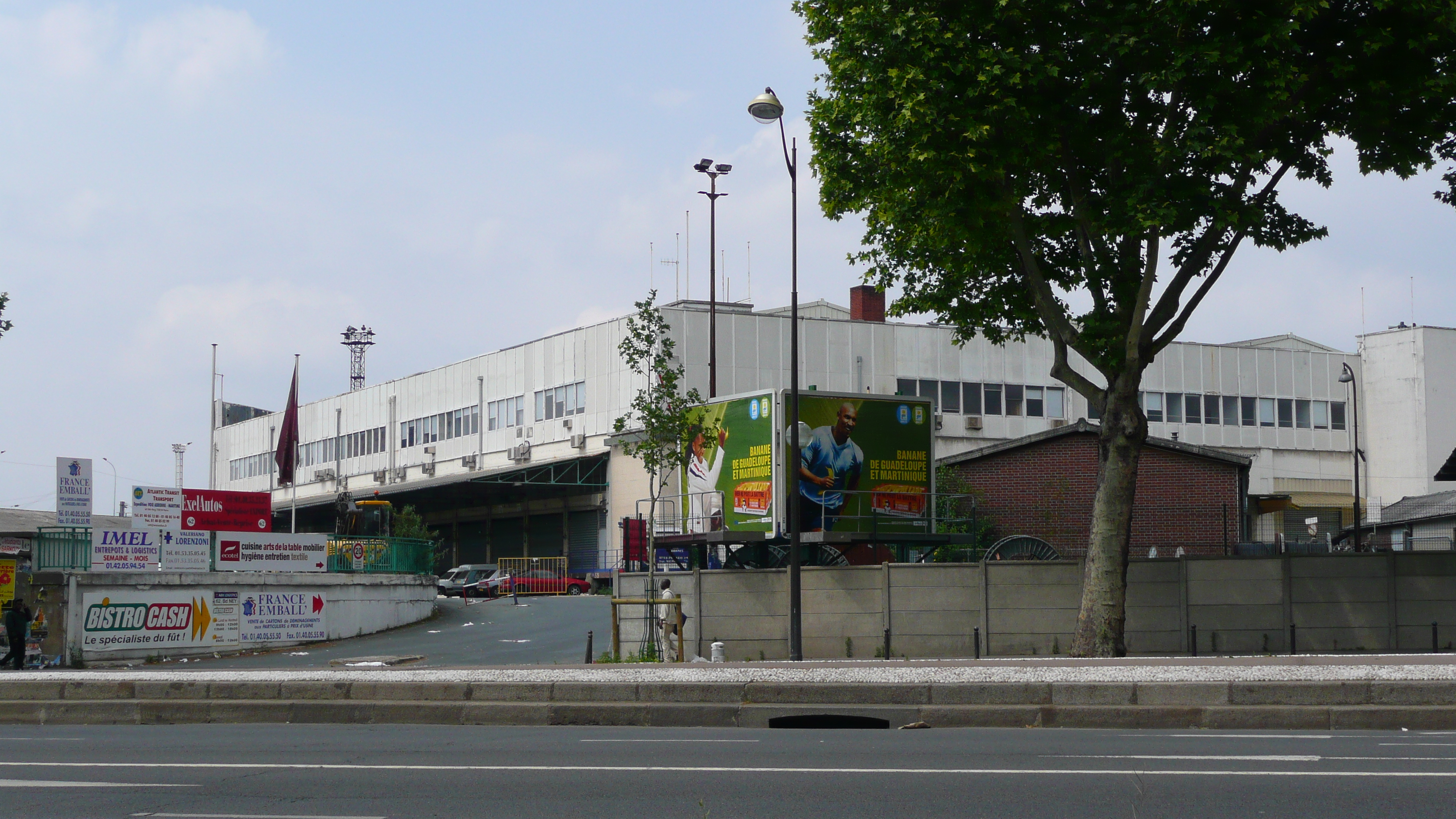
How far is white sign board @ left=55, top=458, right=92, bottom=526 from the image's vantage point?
30766 mm

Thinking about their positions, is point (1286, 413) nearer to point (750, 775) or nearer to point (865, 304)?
point (865, 304)

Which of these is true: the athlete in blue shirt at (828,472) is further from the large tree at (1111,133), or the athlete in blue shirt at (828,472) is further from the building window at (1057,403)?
the building window at (1057,403)

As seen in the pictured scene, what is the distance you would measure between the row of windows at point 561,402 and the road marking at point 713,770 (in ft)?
156

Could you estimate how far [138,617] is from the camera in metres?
31.3

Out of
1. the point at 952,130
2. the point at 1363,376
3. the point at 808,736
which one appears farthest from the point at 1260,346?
the point at 808,736

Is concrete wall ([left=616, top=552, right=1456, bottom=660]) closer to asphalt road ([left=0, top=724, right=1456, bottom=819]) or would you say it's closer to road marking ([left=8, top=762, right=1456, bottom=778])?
asphalt road ([left=0, top=724, right=1456, bottom=819])

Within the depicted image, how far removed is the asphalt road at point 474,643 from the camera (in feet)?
95.6

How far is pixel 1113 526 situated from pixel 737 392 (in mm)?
31220

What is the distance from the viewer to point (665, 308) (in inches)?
2208

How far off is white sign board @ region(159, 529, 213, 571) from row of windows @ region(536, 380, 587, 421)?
27134 millimetres

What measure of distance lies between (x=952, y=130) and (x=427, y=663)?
15.9 metres

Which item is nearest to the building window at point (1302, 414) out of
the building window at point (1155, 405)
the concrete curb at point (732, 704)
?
the building window at point (1155, 405)

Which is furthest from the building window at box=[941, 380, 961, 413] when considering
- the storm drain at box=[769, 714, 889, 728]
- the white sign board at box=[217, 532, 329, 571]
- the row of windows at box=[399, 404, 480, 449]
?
the storm drain at box=[769, 714, 889, 728]

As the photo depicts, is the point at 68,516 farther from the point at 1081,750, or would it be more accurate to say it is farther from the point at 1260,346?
the point at 1260,346
